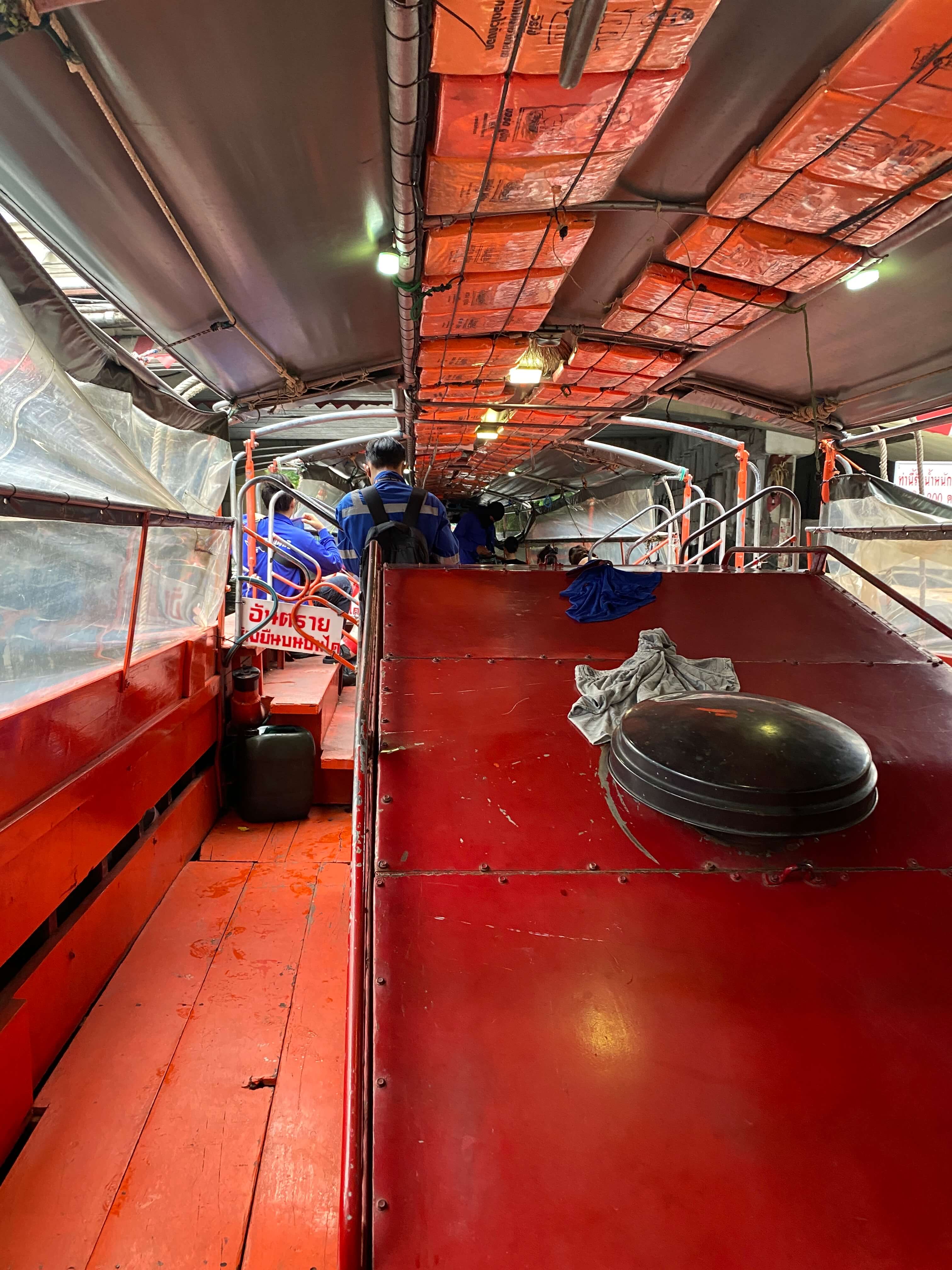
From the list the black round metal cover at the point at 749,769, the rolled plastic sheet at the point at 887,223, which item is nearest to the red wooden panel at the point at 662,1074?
the black round metal cover at the point at 749,769

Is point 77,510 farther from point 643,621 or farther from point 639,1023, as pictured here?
point 643,621

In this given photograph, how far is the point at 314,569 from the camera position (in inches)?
202

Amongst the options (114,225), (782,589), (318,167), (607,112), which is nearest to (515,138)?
(607,112)

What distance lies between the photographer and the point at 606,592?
314cm

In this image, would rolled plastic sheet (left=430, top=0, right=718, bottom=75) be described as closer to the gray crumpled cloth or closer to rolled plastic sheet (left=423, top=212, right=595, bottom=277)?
rolled plastic sheet (left=423, top=212, right=595, bottom=277)

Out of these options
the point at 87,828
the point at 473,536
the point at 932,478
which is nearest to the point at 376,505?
the point at 87,828

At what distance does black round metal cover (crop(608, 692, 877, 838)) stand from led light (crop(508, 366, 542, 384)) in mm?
4292

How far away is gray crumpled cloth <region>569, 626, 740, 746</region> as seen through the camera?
239 cm

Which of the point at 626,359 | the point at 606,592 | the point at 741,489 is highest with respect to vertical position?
the point at 626,359

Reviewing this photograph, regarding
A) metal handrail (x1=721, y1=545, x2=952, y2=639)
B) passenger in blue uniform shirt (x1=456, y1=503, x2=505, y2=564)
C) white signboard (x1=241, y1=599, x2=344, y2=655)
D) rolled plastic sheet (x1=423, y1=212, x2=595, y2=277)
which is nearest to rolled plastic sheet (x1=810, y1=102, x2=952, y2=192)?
rolled plastic sheet (x1=423, y1=212, x2=595, y2=277)

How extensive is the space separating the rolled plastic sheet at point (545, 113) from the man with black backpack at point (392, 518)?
166 centimetres

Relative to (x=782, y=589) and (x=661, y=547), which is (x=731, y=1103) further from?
(x=661, y=547)

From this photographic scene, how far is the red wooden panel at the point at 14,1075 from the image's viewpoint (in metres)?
1.98

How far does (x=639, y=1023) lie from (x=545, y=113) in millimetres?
3073
